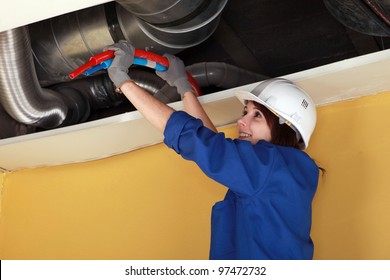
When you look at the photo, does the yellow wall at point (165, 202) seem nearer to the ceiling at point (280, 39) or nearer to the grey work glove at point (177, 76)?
the grey work glove at point (177, 76)

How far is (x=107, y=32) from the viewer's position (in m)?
2.50

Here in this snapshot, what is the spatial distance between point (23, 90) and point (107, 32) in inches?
17.1

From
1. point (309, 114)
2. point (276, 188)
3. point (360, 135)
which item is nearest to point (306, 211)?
point (276, 188)

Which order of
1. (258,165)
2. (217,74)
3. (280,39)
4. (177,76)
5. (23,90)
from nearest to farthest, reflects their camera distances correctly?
(258,165), (177,76), (23,90), (217,74), (280,39)

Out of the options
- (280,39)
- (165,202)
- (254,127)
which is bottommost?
(165,202)

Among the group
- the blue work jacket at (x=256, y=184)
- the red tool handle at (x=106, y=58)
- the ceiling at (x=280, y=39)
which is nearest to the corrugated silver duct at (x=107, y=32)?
the red tool handle at (x=106, y=58)

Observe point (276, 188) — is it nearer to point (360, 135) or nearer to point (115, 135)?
point (360, 135)

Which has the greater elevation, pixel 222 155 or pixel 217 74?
pixel 222 155

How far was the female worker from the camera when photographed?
5.71 feet

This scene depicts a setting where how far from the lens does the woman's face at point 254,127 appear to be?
6.44 feet

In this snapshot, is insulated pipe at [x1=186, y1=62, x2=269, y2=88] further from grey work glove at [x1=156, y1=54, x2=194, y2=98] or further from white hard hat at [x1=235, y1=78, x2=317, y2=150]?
white hard hat at [x1=235, y1=78, x2=317, y2=150]

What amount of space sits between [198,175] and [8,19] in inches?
40.6

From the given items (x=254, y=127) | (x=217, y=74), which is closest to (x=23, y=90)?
(x=217, y=74)

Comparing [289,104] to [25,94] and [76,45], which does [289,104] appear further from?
[25,94]
